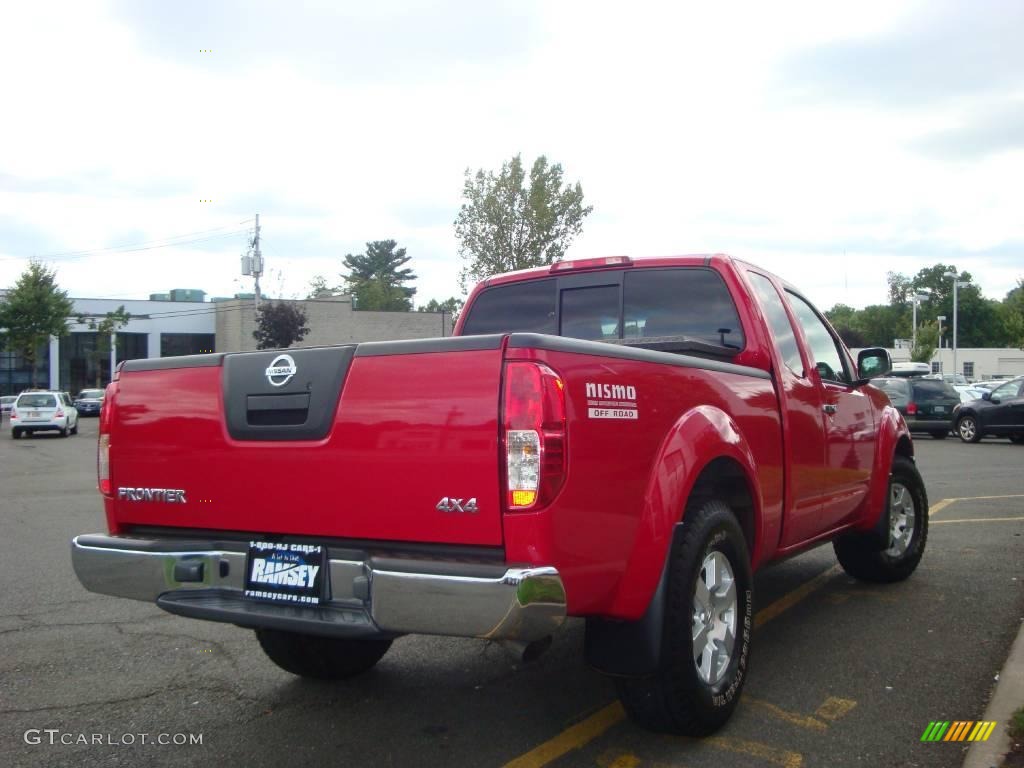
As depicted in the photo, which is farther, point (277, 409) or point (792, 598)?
point (792, 598)

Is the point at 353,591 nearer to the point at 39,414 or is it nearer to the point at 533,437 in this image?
the point at 533,437

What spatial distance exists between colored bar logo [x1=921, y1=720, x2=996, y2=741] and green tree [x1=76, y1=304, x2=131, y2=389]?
164ft

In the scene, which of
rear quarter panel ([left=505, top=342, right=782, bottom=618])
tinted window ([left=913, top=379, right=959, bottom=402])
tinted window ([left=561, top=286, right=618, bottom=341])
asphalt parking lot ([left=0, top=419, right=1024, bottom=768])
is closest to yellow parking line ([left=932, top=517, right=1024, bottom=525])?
asphalt parking lot ([left=0, top=419, right=1024, bottom=768])

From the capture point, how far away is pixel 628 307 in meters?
5.11

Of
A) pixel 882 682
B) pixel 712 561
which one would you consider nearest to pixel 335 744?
pixel 712 561

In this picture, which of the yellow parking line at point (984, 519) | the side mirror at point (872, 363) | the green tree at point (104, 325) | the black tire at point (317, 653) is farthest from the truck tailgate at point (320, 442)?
the green tree at point (104, 325)

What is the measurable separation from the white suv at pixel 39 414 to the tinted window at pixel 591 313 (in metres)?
28.7

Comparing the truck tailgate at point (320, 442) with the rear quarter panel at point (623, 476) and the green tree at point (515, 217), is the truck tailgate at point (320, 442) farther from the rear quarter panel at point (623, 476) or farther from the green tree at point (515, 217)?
Result: the green tree at point (515, 217)

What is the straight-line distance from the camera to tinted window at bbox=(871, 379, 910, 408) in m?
22.9

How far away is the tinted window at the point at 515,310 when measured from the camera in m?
5.33

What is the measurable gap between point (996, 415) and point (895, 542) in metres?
17.3

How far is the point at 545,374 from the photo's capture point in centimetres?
296

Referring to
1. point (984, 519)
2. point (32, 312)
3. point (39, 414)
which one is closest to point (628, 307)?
point (984, 519)

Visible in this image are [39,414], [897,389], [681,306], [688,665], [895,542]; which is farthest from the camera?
[39,414]
